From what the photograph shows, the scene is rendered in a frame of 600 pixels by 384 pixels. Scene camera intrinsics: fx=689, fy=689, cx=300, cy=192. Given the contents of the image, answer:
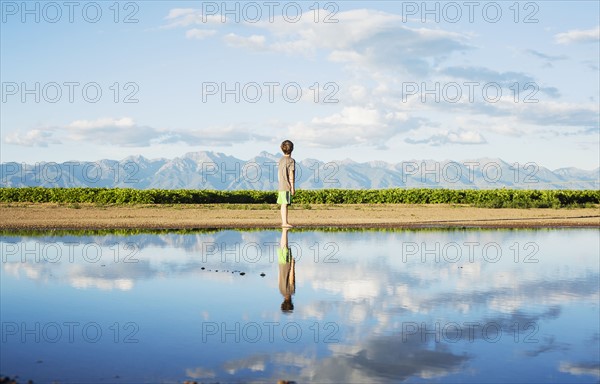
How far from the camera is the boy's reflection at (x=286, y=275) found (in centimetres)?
929

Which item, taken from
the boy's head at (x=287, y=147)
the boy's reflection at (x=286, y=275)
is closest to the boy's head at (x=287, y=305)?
the boy's reflection at (x=286, y=275)

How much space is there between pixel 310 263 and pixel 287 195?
7244 millimetres

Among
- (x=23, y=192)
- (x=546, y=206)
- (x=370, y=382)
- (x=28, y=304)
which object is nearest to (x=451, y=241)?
(x=28, y=304)

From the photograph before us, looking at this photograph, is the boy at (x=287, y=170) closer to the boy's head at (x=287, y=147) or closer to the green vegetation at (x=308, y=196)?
the boy's head at (x=287, y=147)

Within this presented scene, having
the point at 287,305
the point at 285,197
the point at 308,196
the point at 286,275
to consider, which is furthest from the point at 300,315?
the point at 308,196

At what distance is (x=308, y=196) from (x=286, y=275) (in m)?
44.1

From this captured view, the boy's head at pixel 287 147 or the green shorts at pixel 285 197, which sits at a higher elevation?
the boy's head at pixel 287 147

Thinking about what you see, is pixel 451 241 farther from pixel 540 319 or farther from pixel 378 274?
pixel 540 319

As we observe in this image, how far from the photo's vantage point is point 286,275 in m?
12.0

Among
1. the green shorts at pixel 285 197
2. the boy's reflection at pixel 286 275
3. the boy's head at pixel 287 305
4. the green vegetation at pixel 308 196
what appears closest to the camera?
the boy's head at pixel 287 305

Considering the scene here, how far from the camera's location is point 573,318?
8.39m

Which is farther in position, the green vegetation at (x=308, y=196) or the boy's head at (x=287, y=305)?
the green vegetation at (x=308, y=196)

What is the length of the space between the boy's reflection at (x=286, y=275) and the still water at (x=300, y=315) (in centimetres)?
4

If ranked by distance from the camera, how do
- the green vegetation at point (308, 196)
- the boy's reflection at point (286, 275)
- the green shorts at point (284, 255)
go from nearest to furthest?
1. the boy's reflection at point (286, 275)
2. the green shorts at point (284, 255)
3. the green vegetation at point (308, 196)
